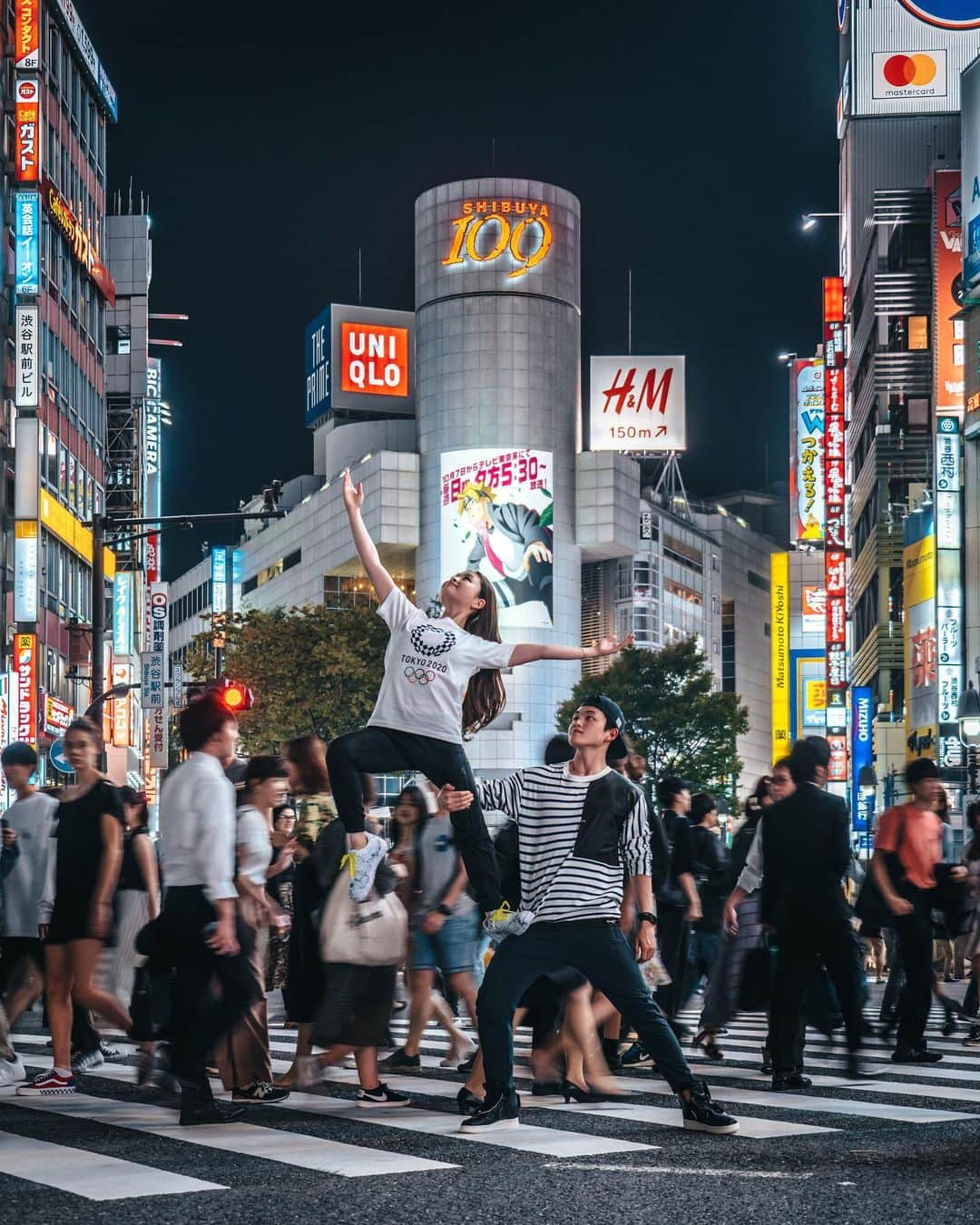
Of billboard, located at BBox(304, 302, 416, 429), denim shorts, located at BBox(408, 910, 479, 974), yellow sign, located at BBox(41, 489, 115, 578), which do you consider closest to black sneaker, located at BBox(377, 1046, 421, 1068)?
denim shorts, located at BBox(408, 910, 479, 974)

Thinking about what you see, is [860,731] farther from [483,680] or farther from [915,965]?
[483,680]

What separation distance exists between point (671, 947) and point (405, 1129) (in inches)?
143

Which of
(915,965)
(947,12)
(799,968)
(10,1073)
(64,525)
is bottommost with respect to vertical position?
(10,1073)

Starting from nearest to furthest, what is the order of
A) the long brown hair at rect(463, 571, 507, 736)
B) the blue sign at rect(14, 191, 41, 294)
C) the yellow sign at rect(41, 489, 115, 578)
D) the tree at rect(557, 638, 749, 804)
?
the long brown hair at rect(463, 571, 507, 736), the blue sign at rect(14, 191, 41, 294), the yellow sign at rect(41, 489, 115, 578), the tree at rect(557, 638, 749, 804)

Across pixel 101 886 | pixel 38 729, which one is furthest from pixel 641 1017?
pixel 38 729

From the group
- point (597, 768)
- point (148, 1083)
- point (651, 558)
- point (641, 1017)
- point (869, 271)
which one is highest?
point (869, 271)

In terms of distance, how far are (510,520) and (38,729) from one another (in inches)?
2271

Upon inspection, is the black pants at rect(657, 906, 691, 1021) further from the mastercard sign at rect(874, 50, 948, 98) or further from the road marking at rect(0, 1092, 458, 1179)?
the mastercard sign at rect(874, 50, 948, 98)

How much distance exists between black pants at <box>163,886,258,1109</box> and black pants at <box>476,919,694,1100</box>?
3.59 feet

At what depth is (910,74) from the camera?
280 feet

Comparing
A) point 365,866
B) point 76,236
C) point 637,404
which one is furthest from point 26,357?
point 637,404

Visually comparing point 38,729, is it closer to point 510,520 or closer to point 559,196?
point 510,520

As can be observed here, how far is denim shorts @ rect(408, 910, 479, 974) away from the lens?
1005cm

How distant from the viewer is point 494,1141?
7.11 metres
